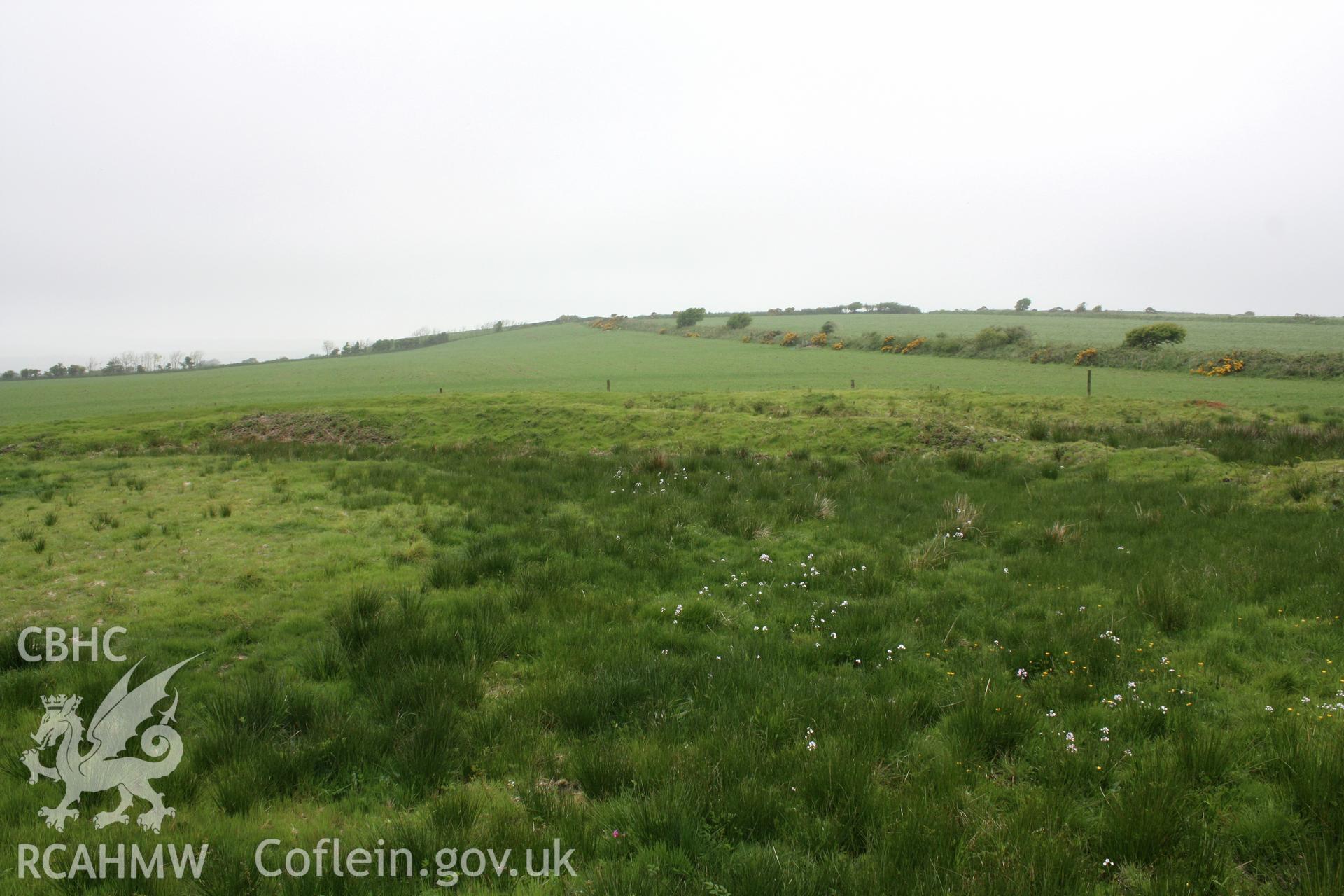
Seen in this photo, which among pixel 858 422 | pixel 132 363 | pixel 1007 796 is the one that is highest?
pixel 132 363

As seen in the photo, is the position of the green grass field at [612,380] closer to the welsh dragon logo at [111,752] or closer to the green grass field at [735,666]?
the green grass field at [735,666]

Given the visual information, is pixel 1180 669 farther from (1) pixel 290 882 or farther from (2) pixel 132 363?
(2) pixel 132 363

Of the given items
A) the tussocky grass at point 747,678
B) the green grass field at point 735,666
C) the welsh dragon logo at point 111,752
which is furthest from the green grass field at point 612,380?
the welsh dragon logo at point 111,752

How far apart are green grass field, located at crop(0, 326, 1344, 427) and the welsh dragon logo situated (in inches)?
1152

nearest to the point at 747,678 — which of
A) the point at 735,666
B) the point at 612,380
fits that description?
the point at 735,666

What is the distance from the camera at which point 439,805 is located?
332 centimetres

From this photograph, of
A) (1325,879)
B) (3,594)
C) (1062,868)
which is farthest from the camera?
(3,594)

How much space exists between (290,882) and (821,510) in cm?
849

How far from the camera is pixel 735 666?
4961 mm

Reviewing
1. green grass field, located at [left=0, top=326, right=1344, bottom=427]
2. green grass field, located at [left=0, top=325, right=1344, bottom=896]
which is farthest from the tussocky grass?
green grass field, located at [left=0, top=326, right=1344, bottom=427]

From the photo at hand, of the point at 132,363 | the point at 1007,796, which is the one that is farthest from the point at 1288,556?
the point at 132,363

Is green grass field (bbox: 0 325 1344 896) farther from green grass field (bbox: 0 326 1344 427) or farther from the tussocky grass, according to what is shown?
green grass field (bbox: 0 326 1344 427)

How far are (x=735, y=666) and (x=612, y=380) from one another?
39.2 metres

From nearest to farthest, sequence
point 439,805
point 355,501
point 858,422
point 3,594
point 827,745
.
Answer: point 439,805, point 827,745, point 3,594, point 355,501, point 858,422
